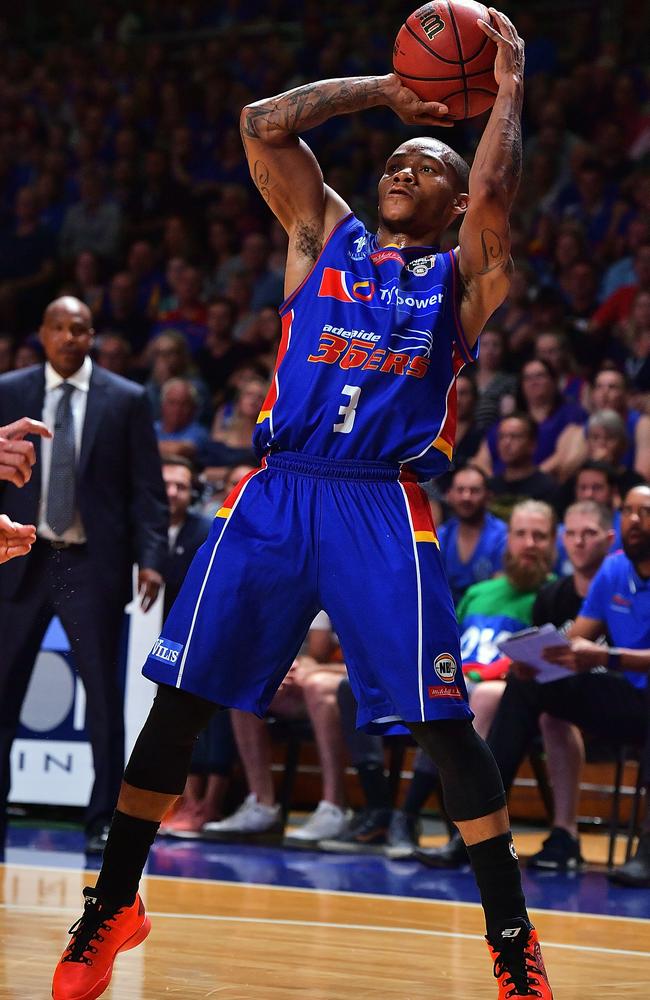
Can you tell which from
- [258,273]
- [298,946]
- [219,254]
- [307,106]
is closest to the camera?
[307,106]

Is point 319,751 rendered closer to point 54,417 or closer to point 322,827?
point 322,827

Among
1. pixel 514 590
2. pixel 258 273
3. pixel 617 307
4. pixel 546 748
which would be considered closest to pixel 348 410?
pixel 546 748

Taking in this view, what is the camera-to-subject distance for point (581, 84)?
37.7 feet

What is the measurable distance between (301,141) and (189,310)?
806 cm

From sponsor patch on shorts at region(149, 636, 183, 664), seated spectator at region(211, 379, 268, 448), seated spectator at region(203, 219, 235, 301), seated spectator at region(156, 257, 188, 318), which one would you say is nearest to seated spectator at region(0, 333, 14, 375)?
seated spectator at region(156, 257, 188, 318)

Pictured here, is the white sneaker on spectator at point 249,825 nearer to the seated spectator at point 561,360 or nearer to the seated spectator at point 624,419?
the seated spectator at point 624,419

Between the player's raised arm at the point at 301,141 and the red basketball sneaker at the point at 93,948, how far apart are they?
1595 mm

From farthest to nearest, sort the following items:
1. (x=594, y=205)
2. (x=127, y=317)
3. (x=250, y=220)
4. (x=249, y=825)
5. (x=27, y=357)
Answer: (x=250, y=220)
(x=127, y=317)
(x=594, y=205)
(x=27, y=357)
(x=249, y=825)

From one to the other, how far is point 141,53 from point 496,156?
41.7ft

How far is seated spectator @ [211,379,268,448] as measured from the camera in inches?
348

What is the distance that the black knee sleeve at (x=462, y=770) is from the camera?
334cm

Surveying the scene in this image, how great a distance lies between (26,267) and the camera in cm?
1334

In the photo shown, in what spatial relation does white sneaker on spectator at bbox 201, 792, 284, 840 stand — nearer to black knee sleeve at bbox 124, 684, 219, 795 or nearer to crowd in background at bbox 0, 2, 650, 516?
crowd in background at bbox 0, 2, 650, 516

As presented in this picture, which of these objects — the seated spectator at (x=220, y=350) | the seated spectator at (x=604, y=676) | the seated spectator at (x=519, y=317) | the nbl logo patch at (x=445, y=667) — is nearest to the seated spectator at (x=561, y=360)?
the seated spectator at (x=519, y=317)
